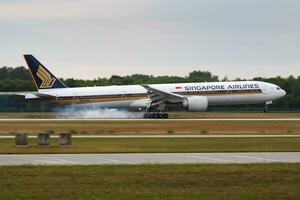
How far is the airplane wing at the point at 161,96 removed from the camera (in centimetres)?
7318

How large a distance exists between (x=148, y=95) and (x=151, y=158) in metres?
47.2

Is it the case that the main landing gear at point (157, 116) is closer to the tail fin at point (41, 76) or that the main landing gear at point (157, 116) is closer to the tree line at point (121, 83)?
the tail fin at point (41, 76)

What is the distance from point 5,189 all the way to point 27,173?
3.45m

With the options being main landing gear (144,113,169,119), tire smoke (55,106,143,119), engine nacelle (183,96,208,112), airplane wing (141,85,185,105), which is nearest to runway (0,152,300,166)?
engine nacelle (183,96,208,112)

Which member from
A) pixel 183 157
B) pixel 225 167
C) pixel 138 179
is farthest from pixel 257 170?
pixel 183 157

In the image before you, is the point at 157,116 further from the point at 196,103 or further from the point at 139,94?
the point at 196,103

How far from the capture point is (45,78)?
76250mm

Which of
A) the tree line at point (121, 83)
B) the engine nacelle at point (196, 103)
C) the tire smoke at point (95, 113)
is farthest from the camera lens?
the tree line at point (121, 83)

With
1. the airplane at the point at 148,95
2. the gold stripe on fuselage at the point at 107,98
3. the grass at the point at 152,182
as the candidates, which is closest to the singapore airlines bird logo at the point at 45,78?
the airplane at the point at 148,95

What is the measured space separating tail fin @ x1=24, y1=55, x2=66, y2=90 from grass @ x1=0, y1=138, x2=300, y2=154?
34900 mm

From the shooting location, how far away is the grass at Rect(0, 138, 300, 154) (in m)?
33.2

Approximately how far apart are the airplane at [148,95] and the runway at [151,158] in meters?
43.6

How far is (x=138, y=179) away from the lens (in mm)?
20453

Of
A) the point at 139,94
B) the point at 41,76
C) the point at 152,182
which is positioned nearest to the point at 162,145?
the point at 152,182
